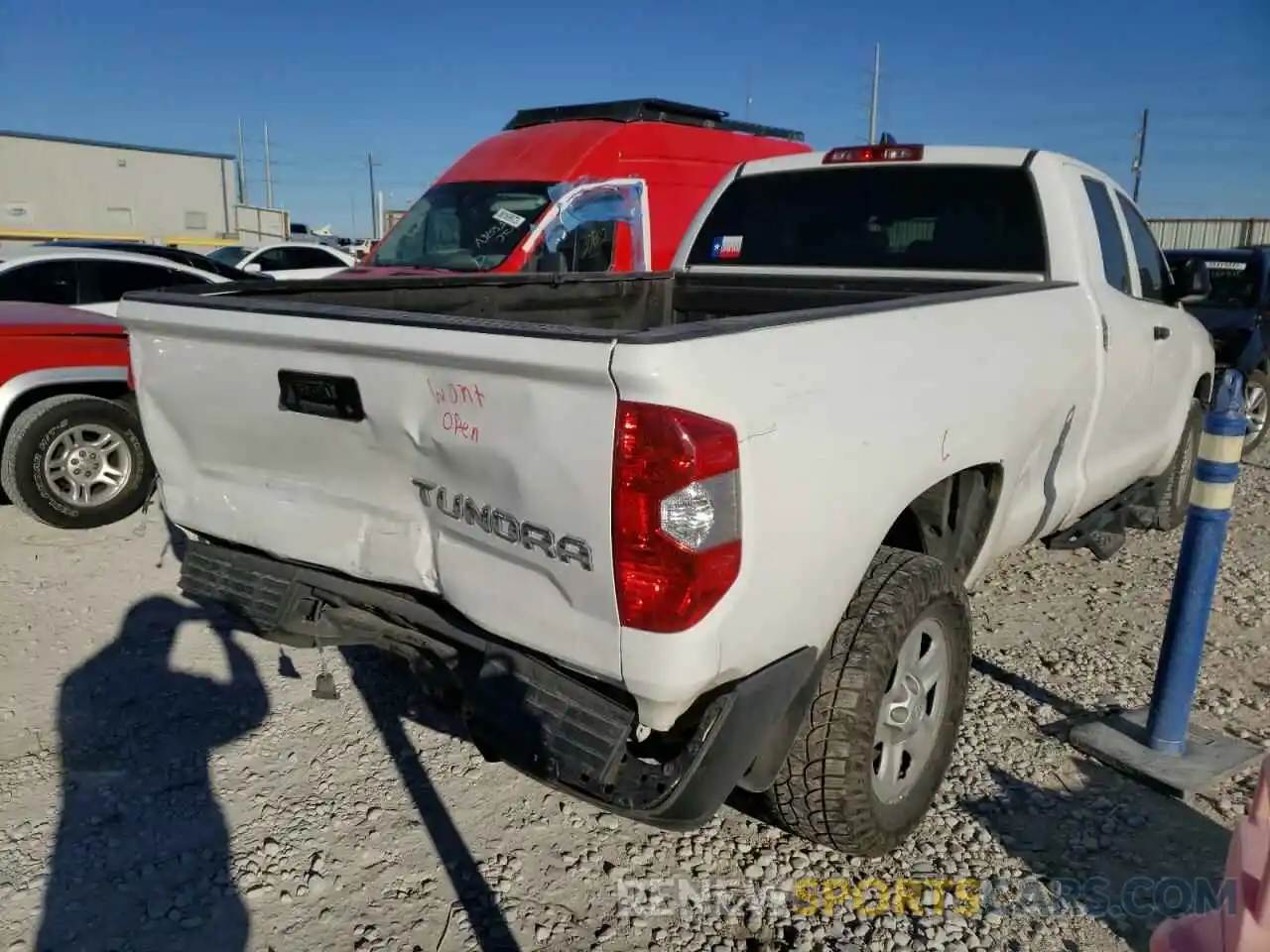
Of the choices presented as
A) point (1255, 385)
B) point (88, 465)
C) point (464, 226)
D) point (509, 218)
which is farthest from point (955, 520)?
point (1255, 385)

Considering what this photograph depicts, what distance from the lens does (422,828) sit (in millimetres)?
3018

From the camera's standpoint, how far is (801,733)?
101 inches

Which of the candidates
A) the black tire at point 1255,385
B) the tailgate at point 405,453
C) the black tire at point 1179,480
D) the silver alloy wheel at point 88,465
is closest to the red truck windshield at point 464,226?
the silver alloy wheel at point 88,465

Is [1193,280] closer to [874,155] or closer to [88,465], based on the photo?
[874,155]

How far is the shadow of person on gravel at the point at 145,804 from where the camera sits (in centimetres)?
258

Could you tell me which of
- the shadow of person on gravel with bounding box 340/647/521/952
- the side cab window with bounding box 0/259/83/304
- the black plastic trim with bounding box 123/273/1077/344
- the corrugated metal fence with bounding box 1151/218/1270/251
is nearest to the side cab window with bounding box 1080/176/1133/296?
the black plastic trim with bounding box 123/273/1077/344

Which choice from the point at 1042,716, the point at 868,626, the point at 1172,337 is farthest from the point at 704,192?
the point at 868,626

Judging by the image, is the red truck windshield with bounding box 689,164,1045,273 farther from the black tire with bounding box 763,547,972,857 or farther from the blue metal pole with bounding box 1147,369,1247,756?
the black tire with bounding box 763,547,972,857

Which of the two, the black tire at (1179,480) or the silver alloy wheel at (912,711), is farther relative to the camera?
the black tire at (1179,480)

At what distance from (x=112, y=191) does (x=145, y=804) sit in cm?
4082

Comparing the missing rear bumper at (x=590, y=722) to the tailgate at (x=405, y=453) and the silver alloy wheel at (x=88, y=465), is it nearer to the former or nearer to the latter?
the tailgate at (x=405, y=453)

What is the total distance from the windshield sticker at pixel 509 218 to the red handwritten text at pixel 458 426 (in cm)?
633

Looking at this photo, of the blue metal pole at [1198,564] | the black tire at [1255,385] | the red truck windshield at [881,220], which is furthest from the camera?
the black tire at [1255,385]

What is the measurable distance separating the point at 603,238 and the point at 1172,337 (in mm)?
4989
